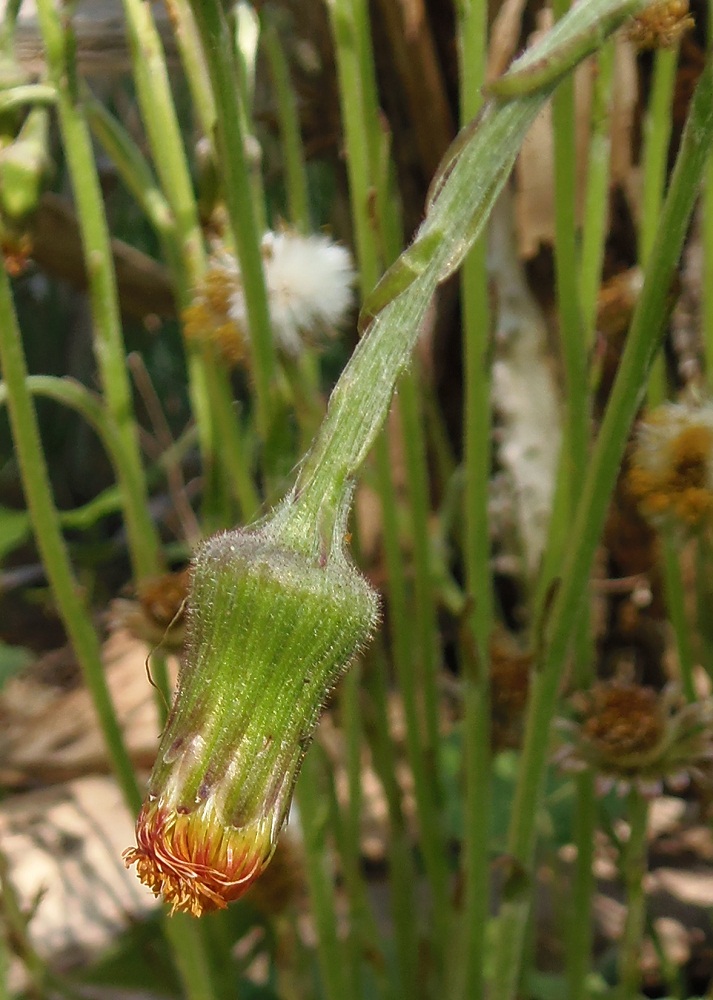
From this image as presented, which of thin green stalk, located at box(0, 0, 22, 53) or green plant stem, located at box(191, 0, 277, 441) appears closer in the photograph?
green plant stem, located at box(191, 0, 277, 441)

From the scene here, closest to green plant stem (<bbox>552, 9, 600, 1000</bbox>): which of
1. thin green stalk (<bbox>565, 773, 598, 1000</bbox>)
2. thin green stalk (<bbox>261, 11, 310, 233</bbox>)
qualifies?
thin green stalk (<bbox>565, 773, 598, 1000</bbox>)

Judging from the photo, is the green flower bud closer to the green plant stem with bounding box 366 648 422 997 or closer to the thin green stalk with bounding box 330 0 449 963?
the thin green stalk with bounding box 330 0 449 963

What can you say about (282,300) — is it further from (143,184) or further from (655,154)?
(655,154)

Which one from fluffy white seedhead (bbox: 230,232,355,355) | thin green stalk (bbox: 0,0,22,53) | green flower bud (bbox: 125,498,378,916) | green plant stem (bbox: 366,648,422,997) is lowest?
green plant stem (bbox: 366,648,422,997)

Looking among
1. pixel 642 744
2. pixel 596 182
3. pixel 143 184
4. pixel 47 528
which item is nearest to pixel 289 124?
pixel 143 184

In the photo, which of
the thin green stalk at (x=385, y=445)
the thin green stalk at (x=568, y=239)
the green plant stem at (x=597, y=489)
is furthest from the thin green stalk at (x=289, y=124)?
the green plant stem at (x=597, y=489)

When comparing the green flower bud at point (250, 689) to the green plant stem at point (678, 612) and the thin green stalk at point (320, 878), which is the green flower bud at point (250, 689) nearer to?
the thin green stalk at point (320, 878)
